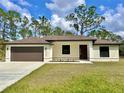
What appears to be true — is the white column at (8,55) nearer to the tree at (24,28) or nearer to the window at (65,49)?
the window at (65,49)

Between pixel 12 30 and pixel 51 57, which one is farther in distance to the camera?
pixel 12 30

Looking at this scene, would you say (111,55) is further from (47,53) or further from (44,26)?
(44,26)

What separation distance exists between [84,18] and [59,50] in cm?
2274

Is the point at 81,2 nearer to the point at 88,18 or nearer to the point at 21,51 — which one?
the point at 88,18

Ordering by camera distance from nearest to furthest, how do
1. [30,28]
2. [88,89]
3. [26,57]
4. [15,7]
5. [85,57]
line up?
[88,89], [26,57], [85,57], [15,7], [30,28]

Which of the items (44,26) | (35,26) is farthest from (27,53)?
(44,26)

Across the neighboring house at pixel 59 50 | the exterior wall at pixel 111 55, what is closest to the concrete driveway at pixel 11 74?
the neighboring house at pixel 59 50

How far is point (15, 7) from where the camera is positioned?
48562mm

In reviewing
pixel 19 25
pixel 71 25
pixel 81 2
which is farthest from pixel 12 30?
pixel 81 2

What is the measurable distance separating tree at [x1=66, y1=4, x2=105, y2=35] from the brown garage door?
76.2ft

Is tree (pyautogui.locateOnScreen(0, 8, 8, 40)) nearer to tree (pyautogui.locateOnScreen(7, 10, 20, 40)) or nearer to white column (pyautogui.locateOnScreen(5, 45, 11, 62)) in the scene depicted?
tree (pyautogui.locateOnScreen(7, 10, 20, 40))

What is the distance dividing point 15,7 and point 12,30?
5.51 m

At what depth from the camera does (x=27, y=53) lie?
26938mm

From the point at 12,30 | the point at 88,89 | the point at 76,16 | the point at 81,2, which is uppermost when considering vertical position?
the point at 81,2
